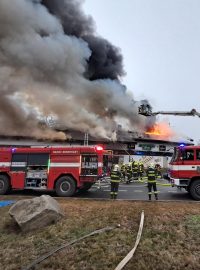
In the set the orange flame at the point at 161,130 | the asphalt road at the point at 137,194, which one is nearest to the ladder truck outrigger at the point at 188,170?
the asphalt road at the point at 137,194

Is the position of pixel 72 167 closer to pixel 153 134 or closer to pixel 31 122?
pixel 31 122

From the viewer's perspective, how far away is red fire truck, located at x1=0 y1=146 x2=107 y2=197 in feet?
48.0

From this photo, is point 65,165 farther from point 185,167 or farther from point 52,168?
point 185,167

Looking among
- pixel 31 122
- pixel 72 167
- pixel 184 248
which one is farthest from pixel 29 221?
pixel 31 122

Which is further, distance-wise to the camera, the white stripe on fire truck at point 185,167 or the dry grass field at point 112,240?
the white stripe on fire truck at point 185,167

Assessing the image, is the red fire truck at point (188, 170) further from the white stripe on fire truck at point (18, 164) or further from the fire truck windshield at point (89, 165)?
the white stripe on fire truck at point (18, 164)

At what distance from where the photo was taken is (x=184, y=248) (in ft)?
24.2

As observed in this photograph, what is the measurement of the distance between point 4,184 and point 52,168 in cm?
258

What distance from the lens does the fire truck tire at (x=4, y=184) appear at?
1523 cm

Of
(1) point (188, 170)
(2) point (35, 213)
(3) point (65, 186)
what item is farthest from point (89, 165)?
(2) point (35, 213)

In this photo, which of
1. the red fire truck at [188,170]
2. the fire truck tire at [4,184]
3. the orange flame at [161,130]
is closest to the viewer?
the red fire truck at [188,170]

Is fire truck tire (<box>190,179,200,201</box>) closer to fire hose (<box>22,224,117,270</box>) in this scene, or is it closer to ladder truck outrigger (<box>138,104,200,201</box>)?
ladder truck outrigger (<box>138,104,200,201</box>)

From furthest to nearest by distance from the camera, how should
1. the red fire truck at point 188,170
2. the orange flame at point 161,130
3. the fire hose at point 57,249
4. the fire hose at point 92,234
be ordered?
the orange flame at point 161,130
the red fire truck at point 188,170
the fire hose at point 57,249
the fire hose at point 92,234

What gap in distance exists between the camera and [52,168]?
1494 cm
